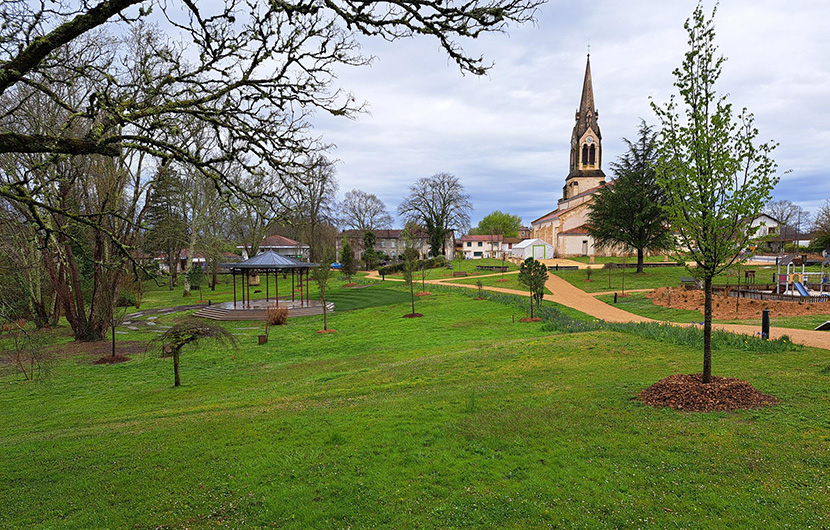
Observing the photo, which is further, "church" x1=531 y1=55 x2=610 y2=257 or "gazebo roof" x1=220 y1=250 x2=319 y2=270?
"church" x1=531 y1=55 x2=610 y2=257

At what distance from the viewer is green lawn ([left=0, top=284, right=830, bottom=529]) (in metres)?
4.83

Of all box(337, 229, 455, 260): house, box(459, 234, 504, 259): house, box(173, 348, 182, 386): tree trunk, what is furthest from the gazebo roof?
box(459, 234, 504, 259): house

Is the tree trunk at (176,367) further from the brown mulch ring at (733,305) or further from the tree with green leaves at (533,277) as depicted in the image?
the brown mulch ring at (733,305)

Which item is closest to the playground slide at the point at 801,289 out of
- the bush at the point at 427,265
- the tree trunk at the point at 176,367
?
the tree trunk at the point at 176,367

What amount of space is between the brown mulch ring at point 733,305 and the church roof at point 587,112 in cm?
4621

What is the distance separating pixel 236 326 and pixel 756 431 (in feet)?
82.8

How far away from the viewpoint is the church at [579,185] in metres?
61.3

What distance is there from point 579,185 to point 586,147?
590 cm

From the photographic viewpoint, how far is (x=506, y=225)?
370ft

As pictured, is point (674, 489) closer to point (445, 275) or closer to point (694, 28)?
point (694, 28)

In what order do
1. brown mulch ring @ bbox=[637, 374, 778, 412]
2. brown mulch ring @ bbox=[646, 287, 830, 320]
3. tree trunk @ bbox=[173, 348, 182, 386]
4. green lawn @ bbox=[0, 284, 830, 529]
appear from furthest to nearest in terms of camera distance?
brown mulch ring @ bbox=[646, 287, 830, 320], tree trunk @ bbox=[173, 348, 182, 386], brown mulch ring @ bbox=[637, 374, 778, 412], green lawn @ bbox=[0, 284, 830, 529]

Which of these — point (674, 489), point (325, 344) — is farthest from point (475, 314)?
point (674, 489)

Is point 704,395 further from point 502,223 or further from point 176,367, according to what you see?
point 502,223

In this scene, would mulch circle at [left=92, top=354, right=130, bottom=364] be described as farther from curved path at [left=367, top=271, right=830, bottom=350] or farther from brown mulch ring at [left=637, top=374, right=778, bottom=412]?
curved path at [left=367, top=271, right=830, bottom=350]
